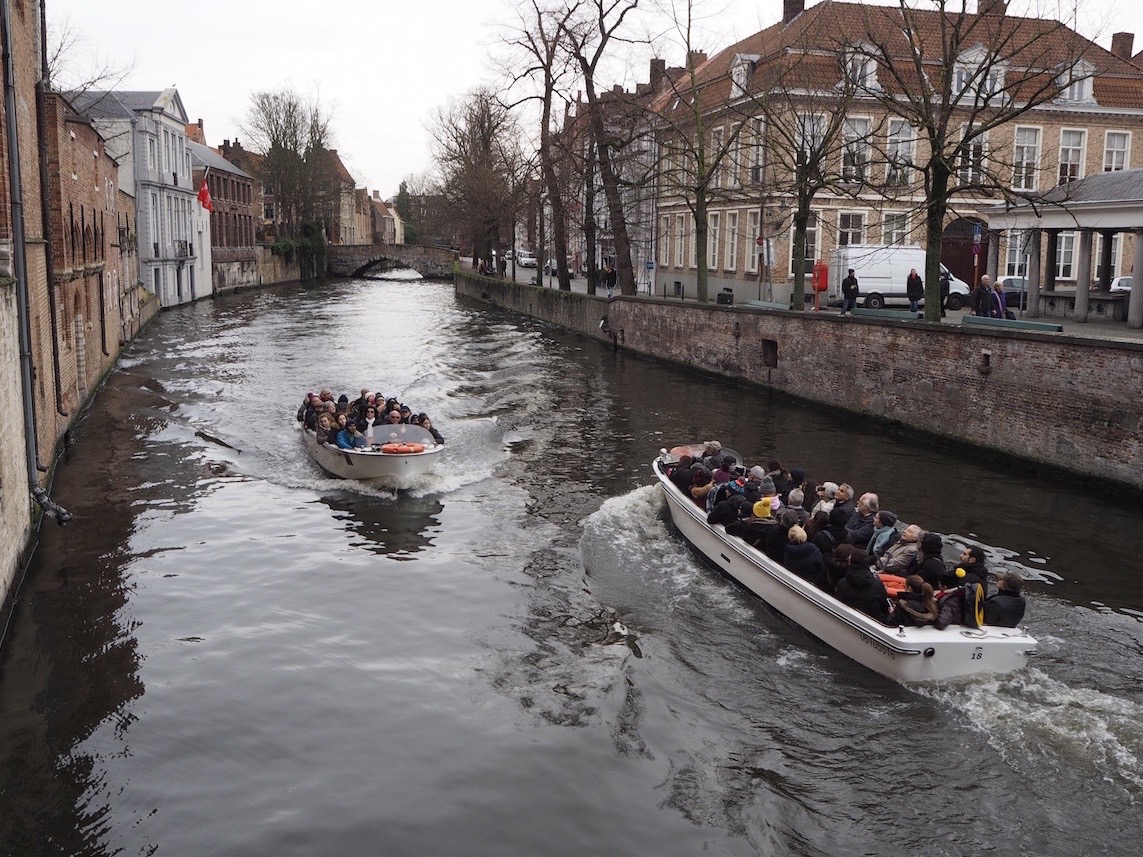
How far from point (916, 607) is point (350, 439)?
31.4 feet

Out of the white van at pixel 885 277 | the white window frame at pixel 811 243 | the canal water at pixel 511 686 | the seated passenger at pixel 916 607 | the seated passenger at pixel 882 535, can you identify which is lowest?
the canal water at pixel 511 686

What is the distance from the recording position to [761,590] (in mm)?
11297

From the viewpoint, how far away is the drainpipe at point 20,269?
476 inches

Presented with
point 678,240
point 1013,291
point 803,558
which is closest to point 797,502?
point 803,558

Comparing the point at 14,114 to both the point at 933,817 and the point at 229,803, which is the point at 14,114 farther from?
the point at 933,817

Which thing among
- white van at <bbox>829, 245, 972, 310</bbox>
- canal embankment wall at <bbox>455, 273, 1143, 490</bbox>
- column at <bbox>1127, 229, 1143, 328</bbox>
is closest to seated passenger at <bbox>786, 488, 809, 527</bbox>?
canal embankment wall at <bbox>455, 273, 1143, 490</bbox>

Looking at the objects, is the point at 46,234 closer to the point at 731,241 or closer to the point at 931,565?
the point at 931,565

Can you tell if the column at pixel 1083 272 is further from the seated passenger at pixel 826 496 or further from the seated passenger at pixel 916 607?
the seated passenger at pixel 916 607

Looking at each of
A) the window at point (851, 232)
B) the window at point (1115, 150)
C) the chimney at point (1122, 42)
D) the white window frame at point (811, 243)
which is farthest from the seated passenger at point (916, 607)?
the chimney at point (1122, 42)

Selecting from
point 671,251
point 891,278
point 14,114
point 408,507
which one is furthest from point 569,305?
point 14,114

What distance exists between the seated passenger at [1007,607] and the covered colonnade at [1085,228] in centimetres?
1246

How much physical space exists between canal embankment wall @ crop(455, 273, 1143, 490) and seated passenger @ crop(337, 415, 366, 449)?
9.56m

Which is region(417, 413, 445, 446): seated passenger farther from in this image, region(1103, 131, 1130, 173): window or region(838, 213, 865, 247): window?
region(1103, 131, 1130, 173): window

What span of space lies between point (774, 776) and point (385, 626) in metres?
4.34
